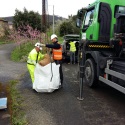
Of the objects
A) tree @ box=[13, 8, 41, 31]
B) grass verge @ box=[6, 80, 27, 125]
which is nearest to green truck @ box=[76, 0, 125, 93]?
grass verge @ box=[6, 80, 27, 125]

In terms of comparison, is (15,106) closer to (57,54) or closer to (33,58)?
(33,58)

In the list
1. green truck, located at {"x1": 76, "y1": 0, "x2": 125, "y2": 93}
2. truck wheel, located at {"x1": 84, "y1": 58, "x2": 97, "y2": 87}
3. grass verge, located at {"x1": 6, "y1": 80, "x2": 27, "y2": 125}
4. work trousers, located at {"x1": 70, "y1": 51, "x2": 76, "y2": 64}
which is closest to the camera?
grass verge, located at {"x1": 6, "y1": 80, "x2": 27, "y2": 125}

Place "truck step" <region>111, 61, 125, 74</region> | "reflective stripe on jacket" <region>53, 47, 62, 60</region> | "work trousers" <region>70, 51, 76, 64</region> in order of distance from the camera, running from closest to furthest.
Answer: "truck step" <region>111, 61, 125, 74</region> → "reflective stripe on jacket" <region>53, 47, 62, 60</region> → "work trousers" <region>70, 51, 76, 64</region>

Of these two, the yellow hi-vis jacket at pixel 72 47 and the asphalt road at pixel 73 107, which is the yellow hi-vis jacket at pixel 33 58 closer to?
the asphalt road at pixel 73 107

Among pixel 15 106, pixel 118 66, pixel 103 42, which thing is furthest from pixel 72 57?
pixel 15 106

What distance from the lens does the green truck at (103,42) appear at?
5011mm

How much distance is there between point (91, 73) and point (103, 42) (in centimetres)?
96

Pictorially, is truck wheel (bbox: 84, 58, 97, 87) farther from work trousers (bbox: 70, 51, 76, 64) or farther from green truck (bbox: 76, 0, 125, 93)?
work trousers (bbox: 70, 51, 76, 64)

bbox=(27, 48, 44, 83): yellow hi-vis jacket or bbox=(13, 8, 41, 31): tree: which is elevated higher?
bbox=(13, 8, 41, 31): tree

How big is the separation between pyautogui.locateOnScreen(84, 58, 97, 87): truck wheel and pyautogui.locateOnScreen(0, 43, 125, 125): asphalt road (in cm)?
22

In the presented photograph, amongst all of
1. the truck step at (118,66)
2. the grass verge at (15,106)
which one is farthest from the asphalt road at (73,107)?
the truck step at (118,66)

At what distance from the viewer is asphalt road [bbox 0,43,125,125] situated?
12.7 ft

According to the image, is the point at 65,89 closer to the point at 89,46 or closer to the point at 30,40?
the point at 89,46

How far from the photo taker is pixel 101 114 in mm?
4160
